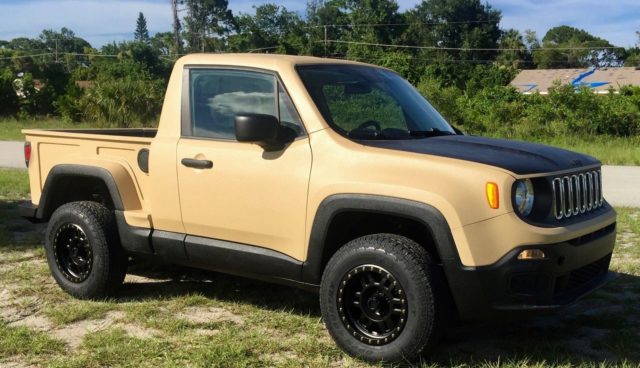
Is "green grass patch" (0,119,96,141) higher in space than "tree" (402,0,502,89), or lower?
lower

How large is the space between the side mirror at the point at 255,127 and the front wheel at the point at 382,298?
0.80 metres

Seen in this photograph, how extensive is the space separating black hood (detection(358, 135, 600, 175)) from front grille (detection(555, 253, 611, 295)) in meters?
0.59

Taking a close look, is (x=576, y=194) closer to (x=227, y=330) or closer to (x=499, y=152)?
(x=499, y=152)

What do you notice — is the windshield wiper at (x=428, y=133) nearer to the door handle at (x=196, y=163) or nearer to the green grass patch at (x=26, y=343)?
the door handle at (x=196, y=163)

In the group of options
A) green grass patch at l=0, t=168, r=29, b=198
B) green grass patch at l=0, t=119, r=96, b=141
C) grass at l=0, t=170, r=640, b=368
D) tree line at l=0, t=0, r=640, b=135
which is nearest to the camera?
grass at l=0, t=170, r=640, b=368

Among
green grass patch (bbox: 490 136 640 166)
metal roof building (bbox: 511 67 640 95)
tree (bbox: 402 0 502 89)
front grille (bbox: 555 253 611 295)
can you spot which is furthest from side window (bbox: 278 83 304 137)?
tree (bbox: 402 0 502 89)

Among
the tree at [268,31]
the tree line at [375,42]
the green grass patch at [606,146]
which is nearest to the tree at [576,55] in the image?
the tree line at [375,42]

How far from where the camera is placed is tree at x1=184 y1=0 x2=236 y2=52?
90688 millimetres

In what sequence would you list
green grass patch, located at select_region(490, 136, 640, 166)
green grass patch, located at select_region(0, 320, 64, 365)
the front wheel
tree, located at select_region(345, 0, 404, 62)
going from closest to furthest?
the front wheel
green grass patch, located at select_region(0, 320, 64, 365)
green grass patch, located at select_region(490, 136, 640, 166)
tree, located at select_region(345, 0, 404, 62)

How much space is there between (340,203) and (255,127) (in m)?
0.67

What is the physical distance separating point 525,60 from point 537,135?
63151mm

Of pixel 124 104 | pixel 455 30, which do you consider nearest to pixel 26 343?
pixel 124 104

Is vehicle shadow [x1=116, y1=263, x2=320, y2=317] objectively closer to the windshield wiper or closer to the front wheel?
the front wheel

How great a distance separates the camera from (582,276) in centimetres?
413
